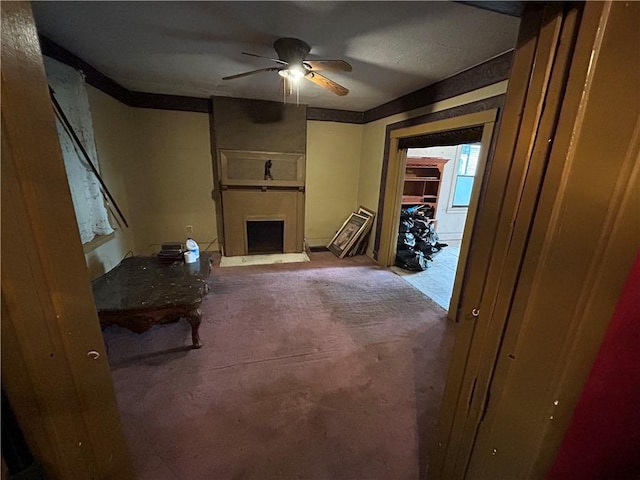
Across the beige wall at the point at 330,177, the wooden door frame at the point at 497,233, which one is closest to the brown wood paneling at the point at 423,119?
the beige wall at the point at 330,177

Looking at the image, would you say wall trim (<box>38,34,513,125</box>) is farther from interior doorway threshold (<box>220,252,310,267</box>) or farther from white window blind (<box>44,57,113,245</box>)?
interior doorway threshold (<box>220,252,310,267</box>)

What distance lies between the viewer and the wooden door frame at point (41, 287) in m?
0.44

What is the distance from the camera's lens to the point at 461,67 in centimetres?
234

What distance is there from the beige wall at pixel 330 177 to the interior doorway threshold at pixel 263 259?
1.85ft

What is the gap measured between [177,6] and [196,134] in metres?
2.46

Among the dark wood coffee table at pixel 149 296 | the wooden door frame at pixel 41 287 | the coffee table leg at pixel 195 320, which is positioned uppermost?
the wooden door frame at pixel 41 287

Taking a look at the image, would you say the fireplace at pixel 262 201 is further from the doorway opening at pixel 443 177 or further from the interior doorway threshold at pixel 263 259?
the doorway opening at pixel 443 177

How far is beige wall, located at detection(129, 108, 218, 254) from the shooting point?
364 centimetres

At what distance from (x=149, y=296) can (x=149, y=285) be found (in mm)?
192

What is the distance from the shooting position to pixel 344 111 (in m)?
4.18

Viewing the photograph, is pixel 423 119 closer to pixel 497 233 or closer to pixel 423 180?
pixel 423 180

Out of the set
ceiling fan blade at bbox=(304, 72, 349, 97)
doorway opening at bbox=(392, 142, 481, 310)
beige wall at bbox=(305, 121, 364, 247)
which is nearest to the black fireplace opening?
beige wall at bbox=(305, 121, 364, 247)

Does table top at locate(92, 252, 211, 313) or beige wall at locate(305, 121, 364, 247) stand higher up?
beige wall at locate(305, 121, 364, 247)

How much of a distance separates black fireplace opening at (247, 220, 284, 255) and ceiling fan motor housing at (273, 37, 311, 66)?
8.19 ft
